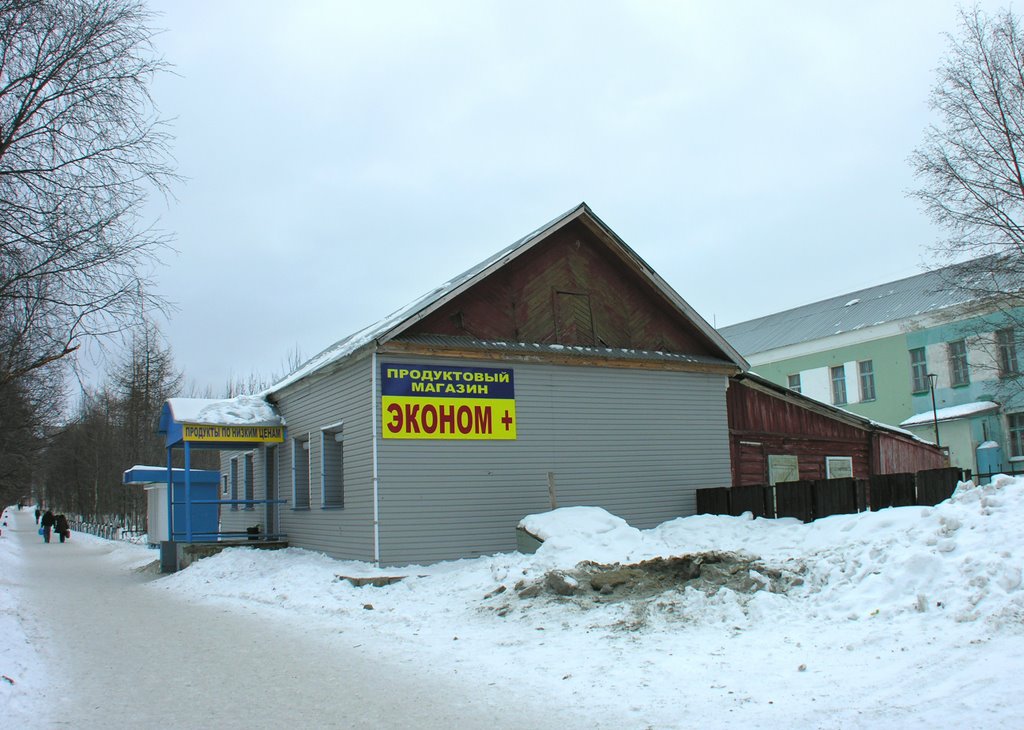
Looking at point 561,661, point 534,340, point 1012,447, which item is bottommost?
point 561,661

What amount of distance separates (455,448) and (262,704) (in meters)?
8.58

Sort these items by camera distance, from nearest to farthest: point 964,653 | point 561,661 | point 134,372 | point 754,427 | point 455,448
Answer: point 964,653, point 561,661, point 455,448, point 754,427, point 134,372

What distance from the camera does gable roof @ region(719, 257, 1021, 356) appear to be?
38.8m

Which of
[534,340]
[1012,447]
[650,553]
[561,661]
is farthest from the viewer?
[1012,447]

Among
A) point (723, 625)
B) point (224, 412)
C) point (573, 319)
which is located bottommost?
point (723, 625)

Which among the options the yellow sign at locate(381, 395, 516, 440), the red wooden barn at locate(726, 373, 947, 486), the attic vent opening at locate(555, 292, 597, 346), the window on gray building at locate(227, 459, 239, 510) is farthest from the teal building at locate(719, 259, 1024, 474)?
the window on gray building at locate(227, 459, 239, 510)

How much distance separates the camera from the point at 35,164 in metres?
11.4

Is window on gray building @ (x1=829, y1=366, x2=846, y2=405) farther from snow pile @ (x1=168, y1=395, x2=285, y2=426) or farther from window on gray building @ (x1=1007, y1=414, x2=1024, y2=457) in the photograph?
snow pile @ (x1=168, y1=395, x2=285, y2=426)

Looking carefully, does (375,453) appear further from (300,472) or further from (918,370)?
(918,370)

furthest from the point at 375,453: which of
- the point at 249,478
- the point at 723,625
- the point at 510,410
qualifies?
the point at 249,478

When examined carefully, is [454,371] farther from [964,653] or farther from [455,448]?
[964,653]

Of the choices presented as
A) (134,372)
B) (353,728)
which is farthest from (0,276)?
(134,372)

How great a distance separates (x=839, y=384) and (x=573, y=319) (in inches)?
1162

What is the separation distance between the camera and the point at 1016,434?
35.1 m
